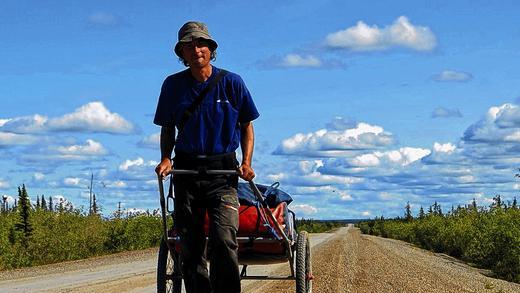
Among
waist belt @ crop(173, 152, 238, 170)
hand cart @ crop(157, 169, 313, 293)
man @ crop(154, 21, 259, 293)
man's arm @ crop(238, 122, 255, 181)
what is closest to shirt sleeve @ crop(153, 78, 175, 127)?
man @ crop(154, 21, 259, 293)

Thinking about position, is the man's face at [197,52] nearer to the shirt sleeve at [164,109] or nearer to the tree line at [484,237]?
the shirt sleeve at [164,109]

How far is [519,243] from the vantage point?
24.3 meters

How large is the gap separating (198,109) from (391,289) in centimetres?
855

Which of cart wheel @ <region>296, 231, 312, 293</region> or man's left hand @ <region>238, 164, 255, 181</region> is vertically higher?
man's left hand @ <region>238, 164, 255, 181</region>

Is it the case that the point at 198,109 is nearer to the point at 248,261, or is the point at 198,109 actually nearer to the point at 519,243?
the point at 248,261

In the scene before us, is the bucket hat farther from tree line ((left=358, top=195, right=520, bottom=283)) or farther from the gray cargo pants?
tree line ((left=358, top=195, right=520, bottom=283))

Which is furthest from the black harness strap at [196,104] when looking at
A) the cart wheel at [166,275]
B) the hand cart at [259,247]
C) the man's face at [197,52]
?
the cart wheel at [166,275]

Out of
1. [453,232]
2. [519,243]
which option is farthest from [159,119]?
[453,232]

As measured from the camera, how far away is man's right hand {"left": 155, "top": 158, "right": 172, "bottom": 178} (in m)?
6.43

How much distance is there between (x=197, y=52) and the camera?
21.4 feet

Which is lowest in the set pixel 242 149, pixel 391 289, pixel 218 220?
pixel 391 289

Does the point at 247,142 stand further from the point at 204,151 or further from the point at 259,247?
the point at 259,247

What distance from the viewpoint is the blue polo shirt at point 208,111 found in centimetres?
650

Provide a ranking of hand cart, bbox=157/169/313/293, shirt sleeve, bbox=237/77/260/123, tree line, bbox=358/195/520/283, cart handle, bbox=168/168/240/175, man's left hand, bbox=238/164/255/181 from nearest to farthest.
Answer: cart handle, bbox=168/168/240/175 < man's left hand, bbox=238/164/255/181 < shirt sleeve, bbox=237/77/260/123 < hand cart, bbox=157/169/313/293 < tree line, bbox=358/195/520/283
